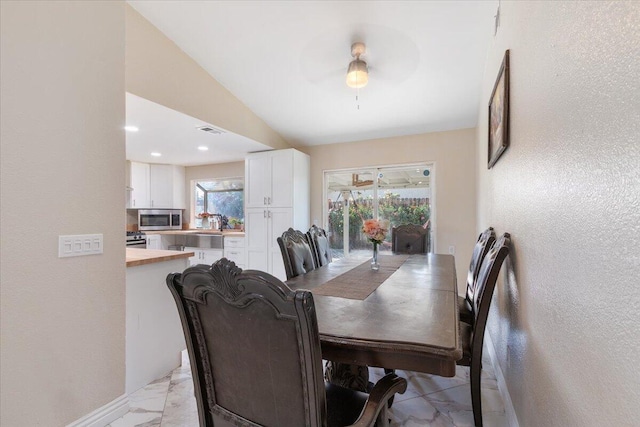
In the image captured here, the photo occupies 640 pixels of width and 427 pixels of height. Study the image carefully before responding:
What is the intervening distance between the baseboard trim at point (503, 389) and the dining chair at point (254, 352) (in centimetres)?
103

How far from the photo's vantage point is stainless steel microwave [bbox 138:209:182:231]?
5.30 metres

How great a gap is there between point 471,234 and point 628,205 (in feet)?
12.0

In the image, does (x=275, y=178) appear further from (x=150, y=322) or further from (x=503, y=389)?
(x=503, y=389)

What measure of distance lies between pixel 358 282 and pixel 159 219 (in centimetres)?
484

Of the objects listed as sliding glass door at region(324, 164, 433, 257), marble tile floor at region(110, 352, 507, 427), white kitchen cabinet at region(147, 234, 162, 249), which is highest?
sliding glass door at region(324, 164, 433, 257)

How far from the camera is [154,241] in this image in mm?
5098

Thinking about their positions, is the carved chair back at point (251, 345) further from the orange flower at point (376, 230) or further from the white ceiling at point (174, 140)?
the white ceiling at point (174, 140)

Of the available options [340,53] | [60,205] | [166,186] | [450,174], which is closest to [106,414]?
[60,205]

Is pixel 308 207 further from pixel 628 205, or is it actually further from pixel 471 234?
pixel 628 205

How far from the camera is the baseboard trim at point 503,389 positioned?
5.12ft

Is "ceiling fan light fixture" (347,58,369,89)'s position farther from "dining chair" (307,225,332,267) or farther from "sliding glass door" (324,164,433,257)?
"sliding glass door" (324,164,433,257)

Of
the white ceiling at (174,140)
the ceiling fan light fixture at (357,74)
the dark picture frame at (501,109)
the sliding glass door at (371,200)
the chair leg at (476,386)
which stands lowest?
the chair leg at (476,386)

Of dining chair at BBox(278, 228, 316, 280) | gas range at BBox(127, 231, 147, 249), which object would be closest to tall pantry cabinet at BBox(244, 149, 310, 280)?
gas range at BBox(127, 231, 147, 249)

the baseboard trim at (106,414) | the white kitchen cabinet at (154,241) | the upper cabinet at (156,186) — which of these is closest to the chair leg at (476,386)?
the baseboard trim at (106,414)
